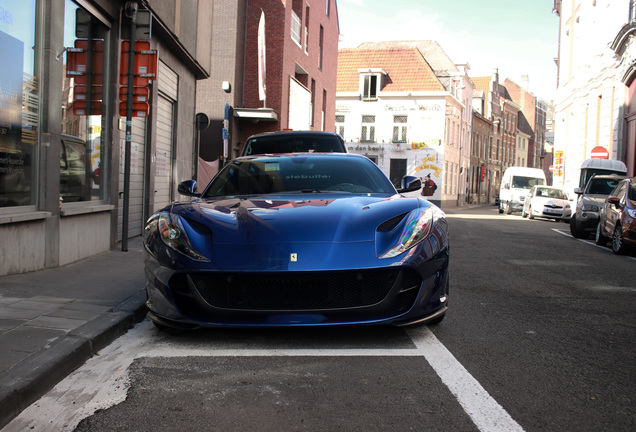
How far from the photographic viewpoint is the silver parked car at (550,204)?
2519cm

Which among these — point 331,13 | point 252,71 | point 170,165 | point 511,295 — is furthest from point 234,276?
point 331,13

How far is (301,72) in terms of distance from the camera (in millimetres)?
28312

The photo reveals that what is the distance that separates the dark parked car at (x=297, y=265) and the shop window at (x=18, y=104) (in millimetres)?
3027

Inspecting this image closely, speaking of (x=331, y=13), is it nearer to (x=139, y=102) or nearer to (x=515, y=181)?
(x=515, y=181)

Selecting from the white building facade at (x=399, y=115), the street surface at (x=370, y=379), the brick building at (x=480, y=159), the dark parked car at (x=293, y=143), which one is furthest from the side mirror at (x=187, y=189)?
the brick building at (x=480, y=159)

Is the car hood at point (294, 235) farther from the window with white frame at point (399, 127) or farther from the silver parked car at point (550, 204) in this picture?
the window with white frame at point (399, 127)

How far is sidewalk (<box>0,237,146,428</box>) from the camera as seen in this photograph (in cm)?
306

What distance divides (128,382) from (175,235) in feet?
3.48

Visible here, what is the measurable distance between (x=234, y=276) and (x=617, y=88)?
2754 cm

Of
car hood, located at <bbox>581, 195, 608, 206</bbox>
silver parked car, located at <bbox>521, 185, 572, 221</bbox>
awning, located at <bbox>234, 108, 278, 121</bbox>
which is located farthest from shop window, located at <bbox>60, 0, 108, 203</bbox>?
silver parked car, located at <bbox>521, 185, 572, 221</bbox>

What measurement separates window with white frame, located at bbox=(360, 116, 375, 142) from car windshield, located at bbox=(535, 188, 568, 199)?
22.4 m

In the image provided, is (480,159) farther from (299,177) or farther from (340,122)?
(299,177)

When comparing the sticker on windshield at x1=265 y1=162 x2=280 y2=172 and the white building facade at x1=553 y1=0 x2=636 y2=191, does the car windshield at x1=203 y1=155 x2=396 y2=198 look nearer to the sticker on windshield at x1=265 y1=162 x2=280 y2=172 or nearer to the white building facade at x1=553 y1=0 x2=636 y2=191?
the sticker on windshield at x1=265 y1=162 x2=280 y2=172

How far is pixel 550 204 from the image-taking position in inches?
997
